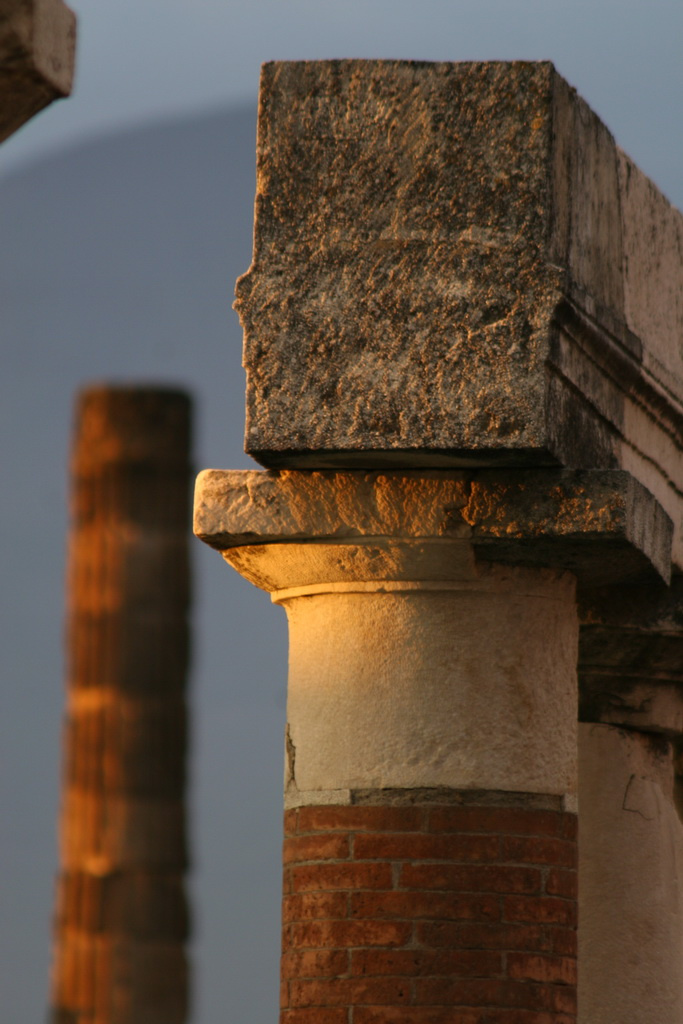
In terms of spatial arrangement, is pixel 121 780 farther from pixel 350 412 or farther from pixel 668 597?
pixel 668 597

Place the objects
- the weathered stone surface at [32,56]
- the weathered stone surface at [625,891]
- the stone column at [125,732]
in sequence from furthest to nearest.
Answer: the weathered stone surface at [625,891]
the weathered stone surface at [32,56]
the stone column at [125,732]

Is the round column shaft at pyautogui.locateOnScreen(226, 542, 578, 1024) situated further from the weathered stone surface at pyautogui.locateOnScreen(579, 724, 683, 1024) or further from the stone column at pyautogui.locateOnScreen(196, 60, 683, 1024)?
the weathered stone surface at pyautogui.locateOnScreen(579, 724, 683, 1024)

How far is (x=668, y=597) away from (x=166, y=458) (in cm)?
336

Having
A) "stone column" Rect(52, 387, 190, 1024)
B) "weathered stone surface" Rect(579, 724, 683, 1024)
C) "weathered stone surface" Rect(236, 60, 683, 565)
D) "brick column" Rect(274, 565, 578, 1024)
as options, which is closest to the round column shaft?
"brick column" Rect(274, 565, 578, 1024)

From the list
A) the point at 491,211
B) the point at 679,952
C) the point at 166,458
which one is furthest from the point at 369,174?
the point at 679,952

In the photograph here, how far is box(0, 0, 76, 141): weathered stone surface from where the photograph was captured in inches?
135

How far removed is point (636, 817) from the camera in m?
6.50

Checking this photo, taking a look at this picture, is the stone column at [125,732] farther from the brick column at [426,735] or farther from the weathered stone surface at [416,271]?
the brick column at [426,735]

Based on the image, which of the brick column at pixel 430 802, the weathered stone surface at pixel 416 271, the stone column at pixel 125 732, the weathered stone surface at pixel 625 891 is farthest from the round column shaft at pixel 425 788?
the stone column at pixel 125 732

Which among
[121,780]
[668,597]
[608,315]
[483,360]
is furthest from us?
[668,597]

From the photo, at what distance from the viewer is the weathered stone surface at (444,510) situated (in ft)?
17.1

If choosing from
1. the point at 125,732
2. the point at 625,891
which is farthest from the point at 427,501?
the point at 125,732

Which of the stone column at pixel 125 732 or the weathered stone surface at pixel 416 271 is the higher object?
the weathered stone surface at pixel 416 271

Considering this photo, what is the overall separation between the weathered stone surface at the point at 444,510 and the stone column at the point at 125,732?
2092mm
